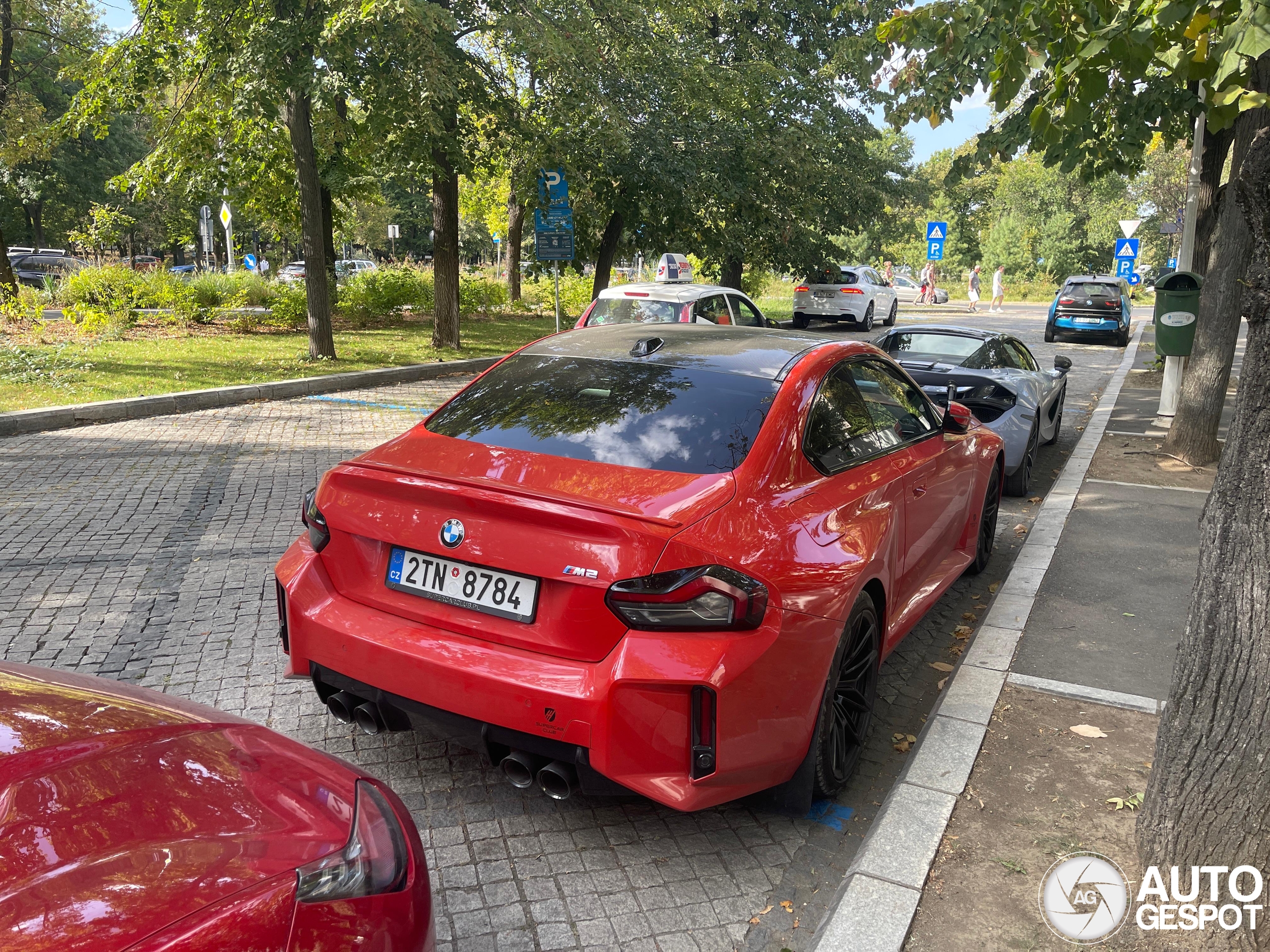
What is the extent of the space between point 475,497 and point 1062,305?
24764 millimetres

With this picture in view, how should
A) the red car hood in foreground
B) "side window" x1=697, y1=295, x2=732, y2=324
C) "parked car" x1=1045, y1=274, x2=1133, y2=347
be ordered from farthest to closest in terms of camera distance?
"parked car" x1=1045, y1=274, x2=1133, y2=347 < "side window" x1=697, y1=295, x2=732, y2=324 < the red car hood in foreground

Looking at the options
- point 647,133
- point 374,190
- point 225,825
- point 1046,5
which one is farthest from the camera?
point 374,190

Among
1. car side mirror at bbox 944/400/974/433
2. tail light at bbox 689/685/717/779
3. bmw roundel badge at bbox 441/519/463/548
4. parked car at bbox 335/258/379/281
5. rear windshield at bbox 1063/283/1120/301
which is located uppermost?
parked car at bbox 335/258/379/281

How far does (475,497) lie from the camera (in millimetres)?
3105

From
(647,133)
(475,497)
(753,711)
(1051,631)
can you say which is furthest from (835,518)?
(647,133)

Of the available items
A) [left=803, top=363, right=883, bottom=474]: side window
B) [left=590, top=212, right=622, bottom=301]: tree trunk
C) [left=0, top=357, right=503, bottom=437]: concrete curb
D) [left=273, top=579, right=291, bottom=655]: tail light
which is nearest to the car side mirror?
[left=803, top=363, right=883, bottom=474]: side window

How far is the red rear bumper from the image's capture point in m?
2.81

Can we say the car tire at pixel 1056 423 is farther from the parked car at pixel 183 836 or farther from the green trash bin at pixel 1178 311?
the parked car at pixel 183 836

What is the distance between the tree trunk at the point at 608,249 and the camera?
22.8 metres

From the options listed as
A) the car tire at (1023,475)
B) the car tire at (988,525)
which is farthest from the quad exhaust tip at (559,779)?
the car tire at (1023,475)

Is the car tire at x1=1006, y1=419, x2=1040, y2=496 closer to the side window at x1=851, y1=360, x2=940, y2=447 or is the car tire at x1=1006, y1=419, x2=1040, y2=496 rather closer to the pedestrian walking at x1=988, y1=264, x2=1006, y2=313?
the side window at x1=851, y1=360, x2=940, y2=447

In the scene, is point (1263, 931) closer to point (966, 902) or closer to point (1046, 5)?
point (966, 902)

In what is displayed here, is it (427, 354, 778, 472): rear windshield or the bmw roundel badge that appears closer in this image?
the bmw roundel badge

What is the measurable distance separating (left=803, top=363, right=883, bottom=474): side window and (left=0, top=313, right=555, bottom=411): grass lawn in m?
9.63
